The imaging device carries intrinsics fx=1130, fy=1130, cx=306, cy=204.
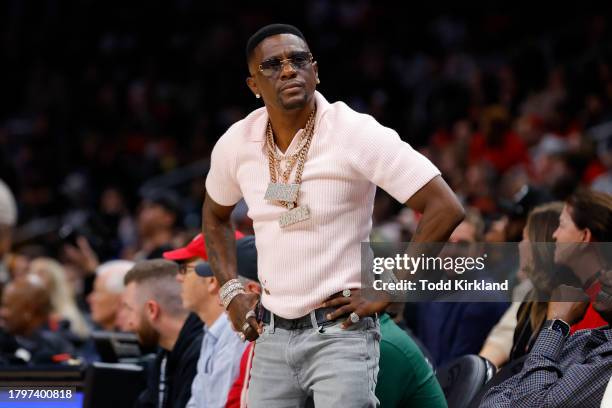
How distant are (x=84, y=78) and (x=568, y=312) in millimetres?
12466

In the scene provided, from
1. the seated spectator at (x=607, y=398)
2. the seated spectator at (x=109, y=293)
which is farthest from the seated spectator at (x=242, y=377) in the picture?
the seated spectator at (x=109, y=293)

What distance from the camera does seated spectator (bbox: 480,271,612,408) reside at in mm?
3510

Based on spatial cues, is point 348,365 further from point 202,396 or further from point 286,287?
point 202,396

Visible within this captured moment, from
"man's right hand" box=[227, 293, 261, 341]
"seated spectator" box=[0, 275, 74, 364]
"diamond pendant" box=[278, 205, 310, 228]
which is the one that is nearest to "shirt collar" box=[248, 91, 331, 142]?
"diamond pendant" box=[278, 205, 310, 228]

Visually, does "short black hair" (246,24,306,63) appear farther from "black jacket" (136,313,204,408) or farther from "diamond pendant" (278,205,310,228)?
"black jacket" (136,313,204,408)

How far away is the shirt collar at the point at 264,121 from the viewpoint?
355 cm

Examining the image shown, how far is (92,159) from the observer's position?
13.9m

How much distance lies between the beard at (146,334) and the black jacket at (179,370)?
22cm

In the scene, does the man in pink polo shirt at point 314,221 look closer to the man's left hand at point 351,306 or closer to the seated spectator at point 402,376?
the man's left hand at point 351,306

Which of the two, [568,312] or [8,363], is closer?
[568,312]

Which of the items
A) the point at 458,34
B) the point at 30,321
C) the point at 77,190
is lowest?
the point at 30,321

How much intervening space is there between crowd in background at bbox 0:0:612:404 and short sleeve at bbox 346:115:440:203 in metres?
2.16

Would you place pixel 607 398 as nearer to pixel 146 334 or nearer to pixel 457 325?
pixel 457 325

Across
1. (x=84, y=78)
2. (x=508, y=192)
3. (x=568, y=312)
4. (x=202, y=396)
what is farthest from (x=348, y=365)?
(x=84, y=78)
